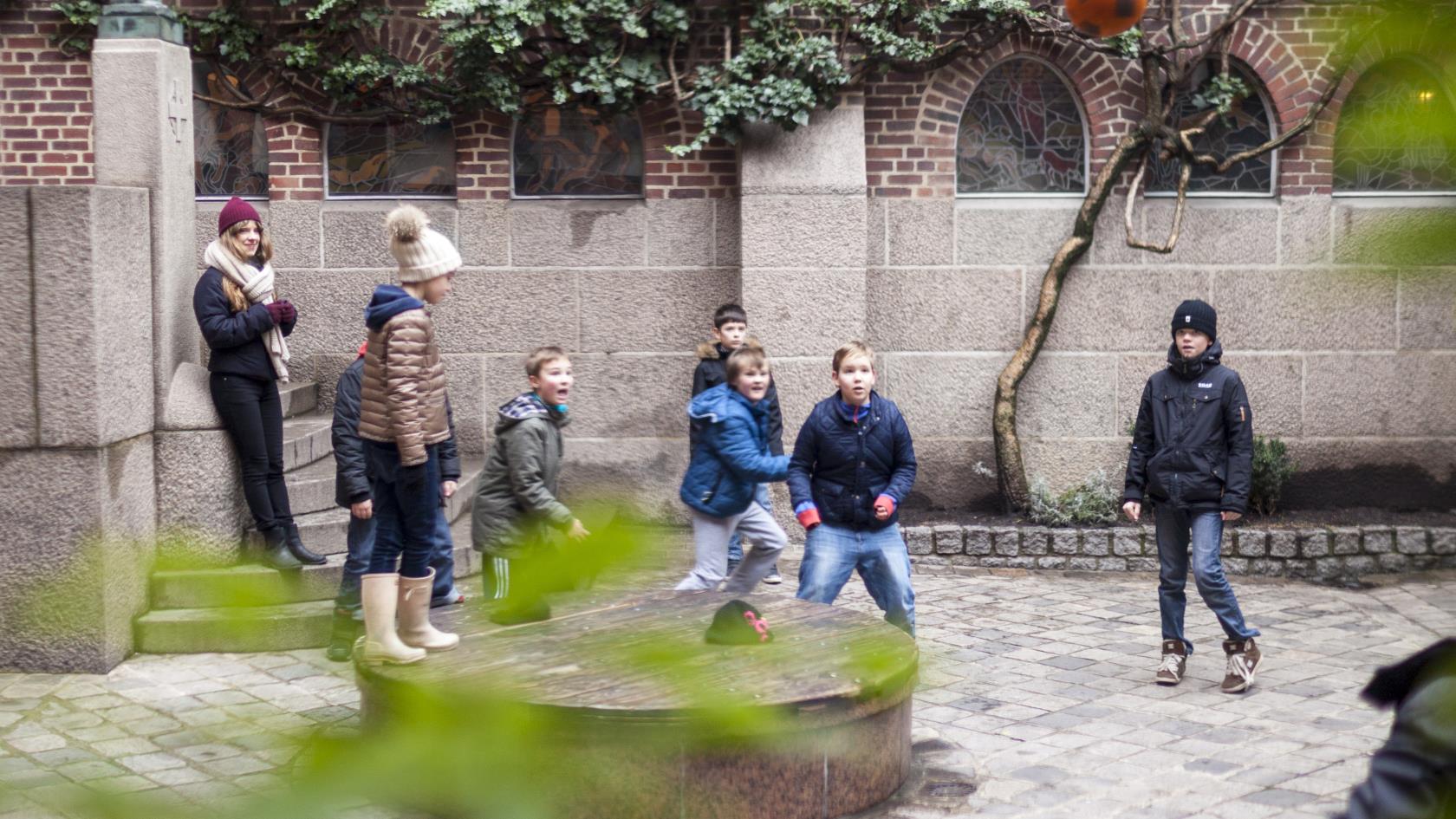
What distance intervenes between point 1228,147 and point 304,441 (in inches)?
235

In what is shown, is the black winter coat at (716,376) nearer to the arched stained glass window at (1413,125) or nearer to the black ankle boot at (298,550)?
the black ankle boot at (298,550)

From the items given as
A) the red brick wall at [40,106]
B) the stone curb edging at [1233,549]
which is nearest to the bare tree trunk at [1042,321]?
the stone curb edging at [1233,549]

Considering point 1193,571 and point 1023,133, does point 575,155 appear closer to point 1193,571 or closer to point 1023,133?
point 1023,133

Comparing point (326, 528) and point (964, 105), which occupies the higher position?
point (964, 105)

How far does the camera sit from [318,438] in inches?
336

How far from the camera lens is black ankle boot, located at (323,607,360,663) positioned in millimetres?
6446

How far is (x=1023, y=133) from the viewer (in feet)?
31.9

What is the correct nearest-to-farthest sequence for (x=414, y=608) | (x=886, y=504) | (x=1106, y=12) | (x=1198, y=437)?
(x=414, y=608) → (x=886, y=504) → (x=1198, y=437) → (x=1106, y=12)

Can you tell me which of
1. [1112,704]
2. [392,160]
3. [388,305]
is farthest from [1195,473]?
[392,160]

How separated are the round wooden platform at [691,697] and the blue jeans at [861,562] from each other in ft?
1.87

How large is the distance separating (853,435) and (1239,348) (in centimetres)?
454

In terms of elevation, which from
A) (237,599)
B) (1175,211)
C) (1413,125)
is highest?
(1175,211)

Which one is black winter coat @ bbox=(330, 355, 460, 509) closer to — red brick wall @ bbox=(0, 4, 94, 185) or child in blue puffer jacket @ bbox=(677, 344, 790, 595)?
child in blue puffer jacket @ bbox=(677, 344, 790, 595)

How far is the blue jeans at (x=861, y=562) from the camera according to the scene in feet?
19.8
